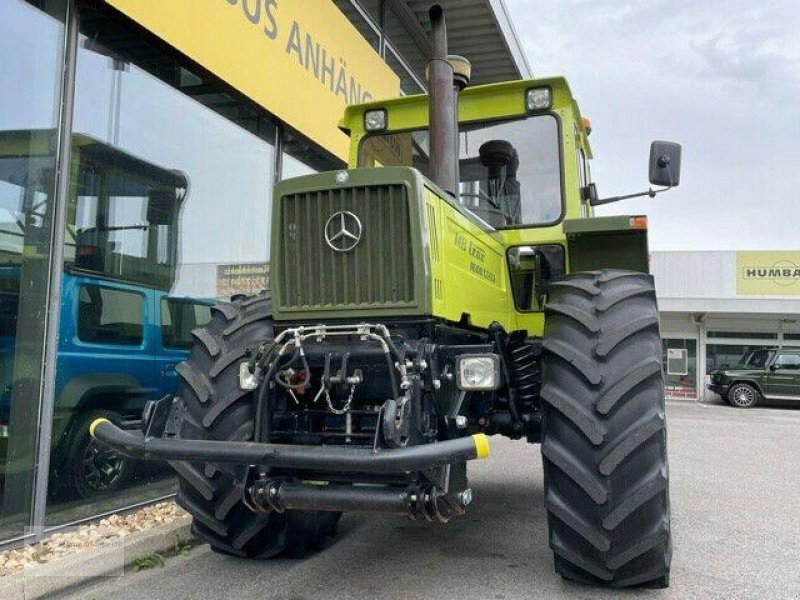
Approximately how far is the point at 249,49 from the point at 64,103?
6.74ft

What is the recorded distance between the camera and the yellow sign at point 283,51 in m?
5.06

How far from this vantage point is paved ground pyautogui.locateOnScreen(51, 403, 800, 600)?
3383 mm

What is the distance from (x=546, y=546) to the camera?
4129 millimetres

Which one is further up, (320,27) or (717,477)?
(320,27)

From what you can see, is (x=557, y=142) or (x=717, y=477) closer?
(x=557, y=142)

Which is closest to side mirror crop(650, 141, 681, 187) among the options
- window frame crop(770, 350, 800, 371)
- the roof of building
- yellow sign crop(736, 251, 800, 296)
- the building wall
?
the roof of building

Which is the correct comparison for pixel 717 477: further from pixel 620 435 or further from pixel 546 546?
pixel 620 435

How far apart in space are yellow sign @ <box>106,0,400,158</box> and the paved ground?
3.49 meters

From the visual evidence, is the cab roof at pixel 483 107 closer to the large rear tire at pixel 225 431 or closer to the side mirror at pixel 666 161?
the side mirror at pixel 666 161

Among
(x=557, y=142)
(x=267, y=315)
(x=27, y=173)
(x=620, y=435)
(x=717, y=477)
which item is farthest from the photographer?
(x=717, y=477)

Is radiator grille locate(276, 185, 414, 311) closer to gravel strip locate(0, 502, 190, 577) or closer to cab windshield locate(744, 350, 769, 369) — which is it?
gravel strip locate(0, 502, 190, 577)

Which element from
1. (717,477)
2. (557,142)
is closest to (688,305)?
(717,477)

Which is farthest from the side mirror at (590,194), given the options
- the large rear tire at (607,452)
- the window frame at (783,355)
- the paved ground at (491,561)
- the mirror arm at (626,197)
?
the window frame at (783,355)

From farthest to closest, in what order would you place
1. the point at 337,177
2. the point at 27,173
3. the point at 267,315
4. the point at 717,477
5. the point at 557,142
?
the point at 717,477, the point at 557,142, the point at 27,173, the point at 267,315, the point at 337,177
